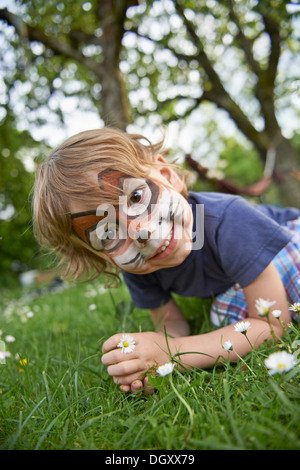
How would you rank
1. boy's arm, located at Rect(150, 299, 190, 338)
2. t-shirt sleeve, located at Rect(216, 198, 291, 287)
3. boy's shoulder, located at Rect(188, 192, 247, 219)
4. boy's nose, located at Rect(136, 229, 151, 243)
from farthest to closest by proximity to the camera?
boy's arm, located at Rect(150, 299, 190, 338)
boy's shoulder, located at Rect(188, 192, 247, 219)
t-shirt sleeve, located at Rect(216, 198, 291, 287)
boy's nose, located at Rect(136, 229, 151, 243)

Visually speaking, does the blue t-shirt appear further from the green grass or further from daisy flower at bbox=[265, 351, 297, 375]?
daisy flower at bbox=[265, 351, 297, 375]

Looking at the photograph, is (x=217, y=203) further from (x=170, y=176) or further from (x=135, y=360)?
(x=135, y=360)

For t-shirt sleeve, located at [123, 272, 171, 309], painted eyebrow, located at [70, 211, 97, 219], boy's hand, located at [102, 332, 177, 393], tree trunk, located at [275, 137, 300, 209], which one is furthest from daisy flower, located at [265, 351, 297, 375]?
tree trunk, located at [275, 137, 300, 209]

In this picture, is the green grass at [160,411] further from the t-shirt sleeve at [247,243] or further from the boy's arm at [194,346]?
the t-shirt sleeve at [247,243]

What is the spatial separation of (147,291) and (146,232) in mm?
680

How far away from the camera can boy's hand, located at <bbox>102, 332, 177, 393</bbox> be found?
1.28 metres

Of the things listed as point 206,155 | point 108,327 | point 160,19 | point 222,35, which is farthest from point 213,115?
point 108,327

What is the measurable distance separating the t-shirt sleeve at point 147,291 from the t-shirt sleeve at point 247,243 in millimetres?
516

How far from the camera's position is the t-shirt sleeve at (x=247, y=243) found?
1516 mm

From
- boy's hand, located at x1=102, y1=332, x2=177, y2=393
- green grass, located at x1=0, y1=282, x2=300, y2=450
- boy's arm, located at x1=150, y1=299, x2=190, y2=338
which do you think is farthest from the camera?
boy's arm, located at x1=150, y1=299, x2=190, y2=338

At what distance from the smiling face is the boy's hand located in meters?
0.32

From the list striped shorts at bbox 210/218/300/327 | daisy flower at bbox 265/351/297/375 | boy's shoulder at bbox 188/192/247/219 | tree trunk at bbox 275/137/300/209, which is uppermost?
boy's shoulder at bbox 188/192/247/219

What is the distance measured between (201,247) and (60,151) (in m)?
0.80

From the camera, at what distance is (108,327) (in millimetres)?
2252
